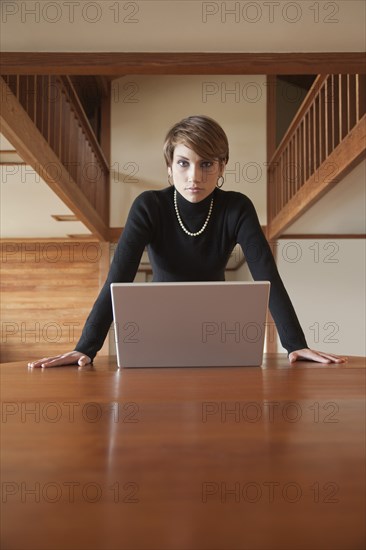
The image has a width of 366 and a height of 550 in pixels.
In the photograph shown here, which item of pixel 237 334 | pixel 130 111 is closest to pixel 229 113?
pixel 130 111

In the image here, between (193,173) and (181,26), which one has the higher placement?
(181,26)

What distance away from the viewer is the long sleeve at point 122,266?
4.64 feet

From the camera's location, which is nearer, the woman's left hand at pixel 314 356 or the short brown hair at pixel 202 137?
the woman's left hand at pixel 314 356

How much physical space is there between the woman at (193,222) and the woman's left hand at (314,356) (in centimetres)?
27

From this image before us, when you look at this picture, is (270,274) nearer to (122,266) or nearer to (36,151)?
(122,266)

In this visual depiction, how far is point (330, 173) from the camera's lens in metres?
4.50

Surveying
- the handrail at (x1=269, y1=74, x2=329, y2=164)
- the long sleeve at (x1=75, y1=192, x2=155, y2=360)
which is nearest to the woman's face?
Answer: the long sleeve at (x1=75, y1=192, x2=155, y2=360)

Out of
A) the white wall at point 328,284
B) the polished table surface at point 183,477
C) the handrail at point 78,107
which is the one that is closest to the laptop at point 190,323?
the polished table surface at point 183,477

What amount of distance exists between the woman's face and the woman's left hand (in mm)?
577

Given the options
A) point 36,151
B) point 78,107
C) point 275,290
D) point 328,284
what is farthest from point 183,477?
point 328,284

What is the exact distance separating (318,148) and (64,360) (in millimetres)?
4454

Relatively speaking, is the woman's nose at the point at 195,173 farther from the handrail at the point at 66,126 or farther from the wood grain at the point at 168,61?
the handrail at the point at 66,126

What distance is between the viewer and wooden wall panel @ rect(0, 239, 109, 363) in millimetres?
8109

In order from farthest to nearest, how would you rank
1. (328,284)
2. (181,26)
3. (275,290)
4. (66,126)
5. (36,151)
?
(328,284) < (66,126) < (36,151) < (181,26) < (275,290)
